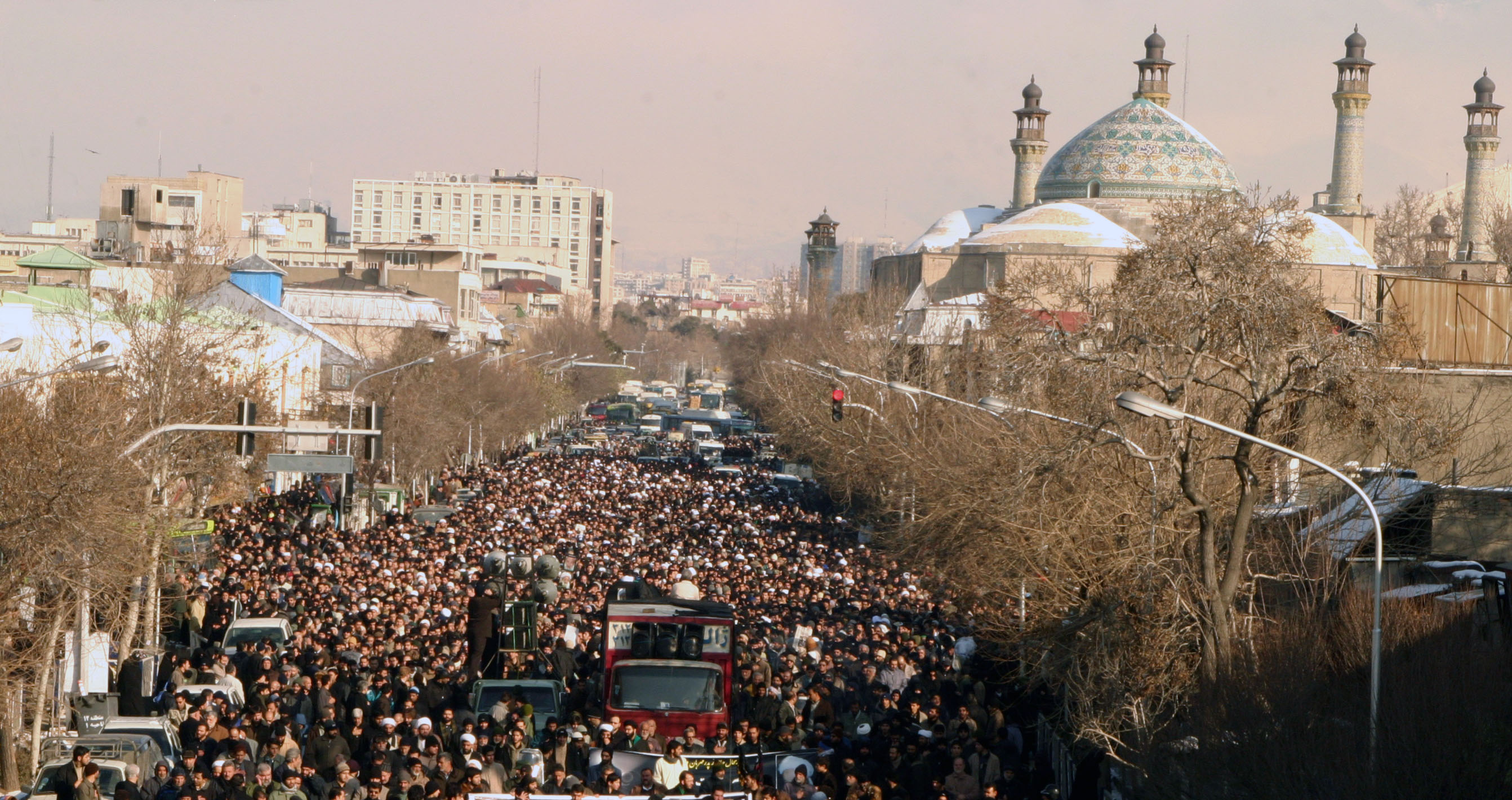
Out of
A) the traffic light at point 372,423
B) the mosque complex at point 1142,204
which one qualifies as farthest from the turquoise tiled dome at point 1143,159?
the traffic light at point 372,423

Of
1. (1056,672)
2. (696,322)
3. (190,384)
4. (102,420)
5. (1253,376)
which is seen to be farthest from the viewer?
(696,322)

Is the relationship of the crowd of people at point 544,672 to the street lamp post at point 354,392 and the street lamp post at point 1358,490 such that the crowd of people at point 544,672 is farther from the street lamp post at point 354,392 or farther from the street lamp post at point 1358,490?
the street lamp post at point 1358,490

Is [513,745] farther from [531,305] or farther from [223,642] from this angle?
[531,305]

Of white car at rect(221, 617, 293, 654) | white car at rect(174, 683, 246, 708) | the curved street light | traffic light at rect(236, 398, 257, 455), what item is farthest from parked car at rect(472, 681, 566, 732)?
the curved street light

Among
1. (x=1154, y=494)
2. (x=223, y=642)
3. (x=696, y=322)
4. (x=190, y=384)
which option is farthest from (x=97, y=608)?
(x=696, y=322)

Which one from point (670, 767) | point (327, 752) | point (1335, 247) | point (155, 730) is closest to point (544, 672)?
point (155, 730)

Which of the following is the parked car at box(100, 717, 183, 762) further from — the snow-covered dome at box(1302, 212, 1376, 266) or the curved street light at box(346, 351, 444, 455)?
the snow-covered dome at box(1302, 212, 1376, 266)
